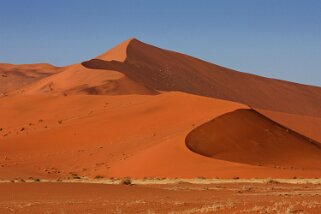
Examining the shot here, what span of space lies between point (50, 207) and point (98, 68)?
4991 centimetres

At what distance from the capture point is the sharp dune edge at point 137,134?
35625 millimetres

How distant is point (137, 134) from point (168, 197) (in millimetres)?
20601

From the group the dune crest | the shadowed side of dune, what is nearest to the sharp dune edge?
the shadowed side of dune

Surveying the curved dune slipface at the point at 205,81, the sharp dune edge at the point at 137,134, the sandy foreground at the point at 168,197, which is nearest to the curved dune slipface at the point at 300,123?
the sharp dune edge at the point at 137,134

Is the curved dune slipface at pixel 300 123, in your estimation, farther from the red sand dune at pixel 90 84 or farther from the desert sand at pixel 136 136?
the red sand dune at pixel 90 84

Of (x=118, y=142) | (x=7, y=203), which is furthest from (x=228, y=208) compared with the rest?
(x=118, y=142)

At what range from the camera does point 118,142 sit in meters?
41.8

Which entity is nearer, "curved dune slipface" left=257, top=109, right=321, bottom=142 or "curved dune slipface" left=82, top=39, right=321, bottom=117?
"curved dune slipface" left=257, top=109, right=321, bottom=142

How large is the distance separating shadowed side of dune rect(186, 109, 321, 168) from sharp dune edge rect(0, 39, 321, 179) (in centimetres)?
6

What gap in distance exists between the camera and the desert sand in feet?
115

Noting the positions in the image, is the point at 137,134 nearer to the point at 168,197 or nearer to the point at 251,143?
the point at 251,143

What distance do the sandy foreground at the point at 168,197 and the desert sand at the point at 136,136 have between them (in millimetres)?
426

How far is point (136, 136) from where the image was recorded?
139 feet

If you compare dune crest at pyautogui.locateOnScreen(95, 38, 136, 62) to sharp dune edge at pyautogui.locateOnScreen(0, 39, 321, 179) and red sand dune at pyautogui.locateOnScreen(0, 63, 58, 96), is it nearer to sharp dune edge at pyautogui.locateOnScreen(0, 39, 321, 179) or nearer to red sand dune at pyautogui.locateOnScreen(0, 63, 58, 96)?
sharp dune edge at pyautogui.locateOnScreen(0, 39, 321, 179)
